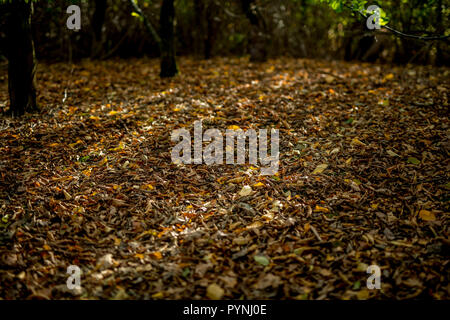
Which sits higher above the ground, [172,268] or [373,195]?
[373,195]

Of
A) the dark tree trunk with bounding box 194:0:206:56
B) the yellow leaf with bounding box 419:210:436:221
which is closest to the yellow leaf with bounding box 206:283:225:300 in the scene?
the yellow leaf with bounding box 419:210:436:221

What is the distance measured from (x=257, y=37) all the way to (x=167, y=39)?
8.24 ft

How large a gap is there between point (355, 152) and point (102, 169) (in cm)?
321

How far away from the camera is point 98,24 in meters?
8.25

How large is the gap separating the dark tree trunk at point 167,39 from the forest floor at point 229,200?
4.07ft

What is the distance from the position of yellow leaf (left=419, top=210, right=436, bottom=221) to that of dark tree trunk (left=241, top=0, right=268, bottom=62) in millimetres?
5832

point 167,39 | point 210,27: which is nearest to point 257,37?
point 210,27

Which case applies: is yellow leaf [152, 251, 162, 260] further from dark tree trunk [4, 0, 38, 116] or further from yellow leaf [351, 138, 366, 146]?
dark tree trunk [4, 0, 38, 116]

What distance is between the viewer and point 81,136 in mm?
4680

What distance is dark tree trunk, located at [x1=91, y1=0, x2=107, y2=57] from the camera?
8.07m

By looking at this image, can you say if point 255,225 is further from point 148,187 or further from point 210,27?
point 210,27

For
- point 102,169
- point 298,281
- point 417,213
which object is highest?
point 102,169
